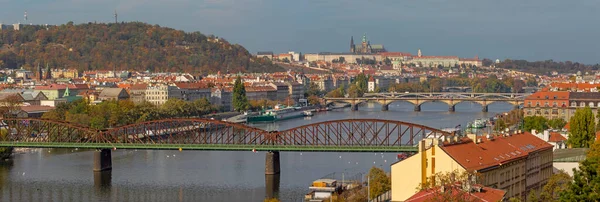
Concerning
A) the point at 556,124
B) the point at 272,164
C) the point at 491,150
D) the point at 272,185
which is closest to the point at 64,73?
the point at 556,124

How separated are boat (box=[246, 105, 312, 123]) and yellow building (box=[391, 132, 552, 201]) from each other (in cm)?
3970

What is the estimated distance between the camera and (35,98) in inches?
2509

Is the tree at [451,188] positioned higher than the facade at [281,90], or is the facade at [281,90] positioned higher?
the tree at [451,188]

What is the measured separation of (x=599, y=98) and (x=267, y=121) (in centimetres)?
2174

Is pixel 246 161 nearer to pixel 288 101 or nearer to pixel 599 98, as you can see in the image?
pixel 599 98

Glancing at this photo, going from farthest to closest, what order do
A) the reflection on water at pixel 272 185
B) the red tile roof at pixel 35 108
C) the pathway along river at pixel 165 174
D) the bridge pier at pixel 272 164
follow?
the red tile roof at pixel 35 108 → the bridge pier at pixel 272 164 → the pathway along river at pixel 165 174 → the reflection on water at pixel 272 185

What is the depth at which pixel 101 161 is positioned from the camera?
109 ft

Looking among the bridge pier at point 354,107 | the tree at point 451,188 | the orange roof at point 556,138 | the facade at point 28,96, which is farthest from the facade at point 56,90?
the tree at point 451,188

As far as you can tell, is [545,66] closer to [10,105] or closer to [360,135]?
[10,105]

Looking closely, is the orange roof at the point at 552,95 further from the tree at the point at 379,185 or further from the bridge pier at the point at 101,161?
the tree at the point at 379,185

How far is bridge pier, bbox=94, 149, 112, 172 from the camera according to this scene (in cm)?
3325

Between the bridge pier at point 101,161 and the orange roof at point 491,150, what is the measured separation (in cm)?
1361

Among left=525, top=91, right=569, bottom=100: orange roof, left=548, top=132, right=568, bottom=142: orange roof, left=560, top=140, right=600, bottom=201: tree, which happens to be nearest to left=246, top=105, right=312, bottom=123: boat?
left=525, top=91, right=569, bottom=100: orange roof

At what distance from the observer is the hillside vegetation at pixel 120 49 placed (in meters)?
104
